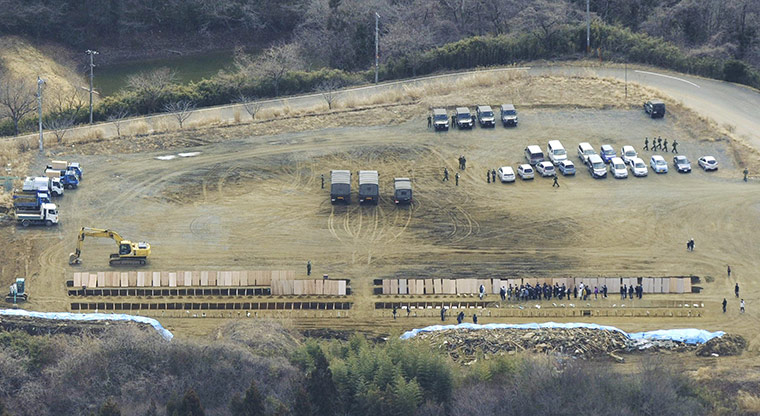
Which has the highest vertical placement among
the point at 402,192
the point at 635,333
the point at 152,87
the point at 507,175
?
the point at 152,87

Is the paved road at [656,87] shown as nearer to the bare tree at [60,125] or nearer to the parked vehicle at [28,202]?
the bare tree at [60,125]

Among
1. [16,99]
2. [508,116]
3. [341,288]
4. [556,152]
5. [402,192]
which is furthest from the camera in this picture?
[16,99]

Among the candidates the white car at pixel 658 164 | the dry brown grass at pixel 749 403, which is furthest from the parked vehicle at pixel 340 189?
the dry brown grass at pixel 749 403

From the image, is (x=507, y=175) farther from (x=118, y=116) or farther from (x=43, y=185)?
(x=118, y=116)

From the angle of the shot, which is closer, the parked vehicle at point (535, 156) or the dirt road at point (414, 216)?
the dirt road at point (414, 216)

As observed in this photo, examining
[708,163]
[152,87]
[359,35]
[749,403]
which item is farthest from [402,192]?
[359,35]

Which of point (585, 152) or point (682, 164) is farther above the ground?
point (585, 152)

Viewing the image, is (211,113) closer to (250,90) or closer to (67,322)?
(250,90)
